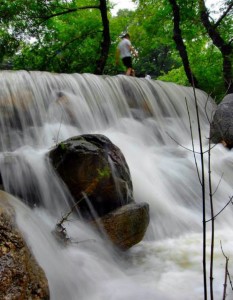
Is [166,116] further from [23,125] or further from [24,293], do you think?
[24,293]

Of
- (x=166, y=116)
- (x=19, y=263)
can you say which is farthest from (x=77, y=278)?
(x=166, y=116)

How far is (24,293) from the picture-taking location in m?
2.09

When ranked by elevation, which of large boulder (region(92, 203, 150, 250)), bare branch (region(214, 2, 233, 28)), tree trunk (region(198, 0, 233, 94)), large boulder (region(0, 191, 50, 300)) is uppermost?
bare branch (region(214, 2, 233, 28))

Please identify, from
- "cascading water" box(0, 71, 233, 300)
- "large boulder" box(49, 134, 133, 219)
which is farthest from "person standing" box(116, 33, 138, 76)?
"large boulder" box(49, 134, 133, 219)

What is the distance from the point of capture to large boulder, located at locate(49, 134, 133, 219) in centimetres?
391

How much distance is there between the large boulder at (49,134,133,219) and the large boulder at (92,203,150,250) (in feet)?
0.50

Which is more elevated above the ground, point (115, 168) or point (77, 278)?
point (115, 168)

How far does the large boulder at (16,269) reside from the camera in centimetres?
205

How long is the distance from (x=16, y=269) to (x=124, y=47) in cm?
1005

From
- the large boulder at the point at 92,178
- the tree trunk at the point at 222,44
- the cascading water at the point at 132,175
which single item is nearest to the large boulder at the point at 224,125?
the cascading water at the point at 132,175

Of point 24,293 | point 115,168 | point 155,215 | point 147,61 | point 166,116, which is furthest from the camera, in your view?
point 147,61

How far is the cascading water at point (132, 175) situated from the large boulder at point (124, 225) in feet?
0.39

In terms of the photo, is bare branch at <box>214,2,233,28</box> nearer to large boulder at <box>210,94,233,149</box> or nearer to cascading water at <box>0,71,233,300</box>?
cascading water at <box>0,71,233,300</box>

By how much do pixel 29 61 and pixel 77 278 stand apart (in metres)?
10.1
